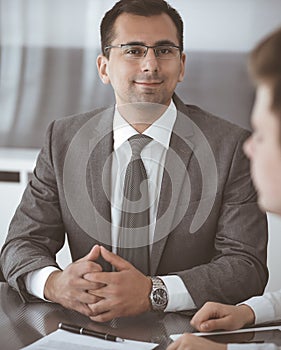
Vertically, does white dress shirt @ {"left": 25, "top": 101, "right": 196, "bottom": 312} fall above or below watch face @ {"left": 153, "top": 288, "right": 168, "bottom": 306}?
above

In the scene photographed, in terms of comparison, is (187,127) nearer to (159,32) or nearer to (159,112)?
(159,112)

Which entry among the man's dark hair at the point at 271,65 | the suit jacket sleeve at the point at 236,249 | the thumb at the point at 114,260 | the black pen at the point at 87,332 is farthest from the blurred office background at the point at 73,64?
the man's dark hair at the point at 271,65

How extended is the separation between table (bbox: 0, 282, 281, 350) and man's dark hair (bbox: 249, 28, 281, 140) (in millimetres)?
625

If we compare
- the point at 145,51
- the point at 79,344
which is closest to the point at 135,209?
the point at 145,51

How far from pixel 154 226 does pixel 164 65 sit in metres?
0.50

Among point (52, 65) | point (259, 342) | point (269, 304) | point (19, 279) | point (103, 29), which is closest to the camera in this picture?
point (259, 342)

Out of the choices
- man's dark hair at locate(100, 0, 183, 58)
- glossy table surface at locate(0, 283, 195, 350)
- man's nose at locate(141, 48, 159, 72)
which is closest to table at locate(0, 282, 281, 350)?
glossy table surface at locate(0, 283, 195, 350)

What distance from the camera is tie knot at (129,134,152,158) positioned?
2.36 metres

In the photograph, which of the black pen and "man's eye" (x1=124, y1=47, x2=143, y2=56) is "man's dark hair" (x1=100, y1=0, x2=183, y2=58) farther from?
the black pen

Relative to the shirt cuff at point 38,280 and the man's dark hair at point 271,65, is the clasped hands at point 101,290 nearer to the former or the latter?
the shirt cuff at point 38,280

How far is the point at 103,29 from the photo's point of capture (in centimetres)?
249

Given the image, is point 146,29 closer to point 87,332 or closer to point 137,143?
point 137,143

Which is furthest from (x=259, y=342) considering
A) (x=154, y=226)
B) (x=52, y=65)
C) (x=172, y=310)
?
(x=52, y=65)

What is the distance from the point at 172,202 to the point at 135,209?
12cm
